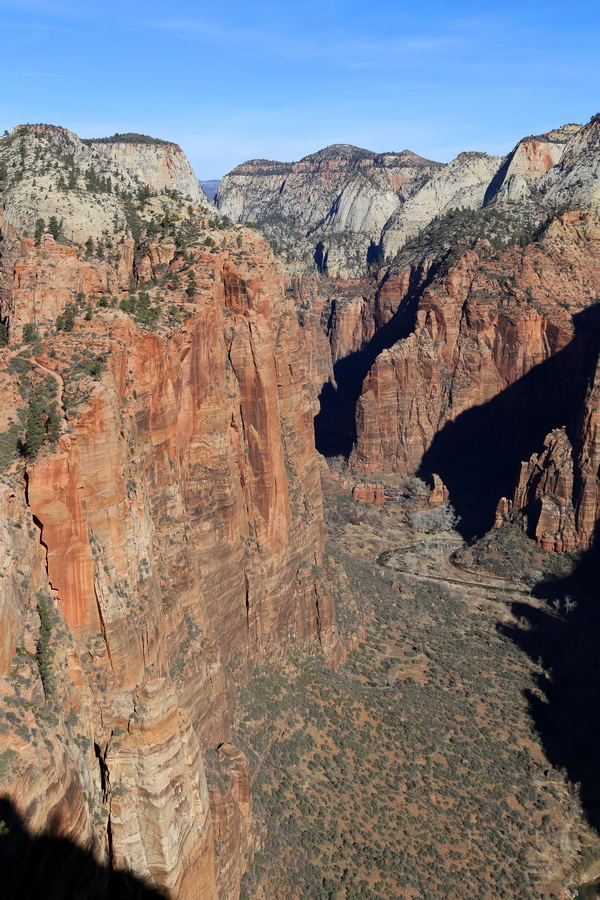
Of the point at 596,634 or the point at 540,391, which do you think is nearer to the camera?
the point at 596,634

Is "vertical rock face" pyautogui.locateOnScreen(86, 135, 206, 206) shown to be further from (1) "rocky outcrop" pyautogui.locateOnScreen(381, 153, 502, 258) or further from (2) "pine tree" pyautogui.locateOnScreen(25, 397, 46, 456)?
(2) "pine tree" pyautogui.locateOnScreen(25, 397, 46, 456)

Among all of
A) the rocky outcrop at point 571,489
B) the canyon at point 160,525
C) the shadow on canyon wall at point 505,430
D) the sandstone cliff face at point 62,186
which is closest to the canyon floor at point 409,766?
the canyon at point 160,525

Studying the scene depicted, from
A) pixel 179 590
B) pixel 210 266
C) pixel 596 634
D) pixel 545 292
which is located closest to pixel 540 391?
pixel 545 292

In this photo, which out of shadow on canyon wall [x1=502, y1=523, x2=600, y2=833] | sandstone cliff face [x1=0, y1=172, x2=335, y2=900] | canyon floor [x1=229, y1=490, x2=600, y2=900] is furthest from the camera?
shadow on canyon wall [x1=502, y1=523, x2=600, y2=833]

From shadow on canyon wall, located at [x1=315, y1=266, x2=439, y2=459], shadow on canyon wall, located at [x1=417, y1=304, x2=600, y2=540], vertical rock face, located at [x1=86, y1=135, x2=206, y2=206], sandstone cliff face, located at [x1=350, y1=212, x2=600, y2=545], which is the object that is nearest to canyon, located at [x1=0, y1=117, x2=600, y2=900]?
shadow on canyon wall, located at [x1=417, y1=304, x2=600, y2=540]

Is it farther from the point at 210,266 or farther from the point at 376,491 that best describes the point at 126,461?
the point at 376,491
